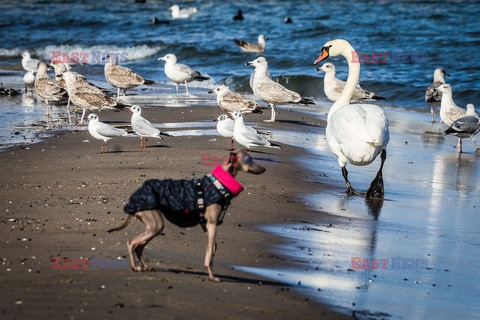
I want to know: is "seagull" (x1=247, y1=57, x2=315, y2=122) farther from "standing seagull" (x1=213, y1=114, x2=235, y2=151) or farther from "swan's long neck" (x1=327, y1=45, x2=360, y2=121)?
"standing seagull" (x1=213, y1=114, x2=235, y2=151)

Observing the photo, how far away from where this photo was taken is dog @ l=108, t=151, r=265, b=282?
6148 millimetres

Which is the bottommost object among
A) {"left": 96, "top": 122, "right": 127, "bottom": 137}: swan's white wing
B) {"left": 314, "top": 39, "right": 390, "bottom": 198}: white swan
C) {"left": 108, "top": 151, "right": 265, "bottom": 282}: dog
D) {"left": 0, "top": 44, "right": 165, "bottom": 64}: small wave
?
{"left": 0, "top": 44, "right": 165, "bottom": 64}: small wave

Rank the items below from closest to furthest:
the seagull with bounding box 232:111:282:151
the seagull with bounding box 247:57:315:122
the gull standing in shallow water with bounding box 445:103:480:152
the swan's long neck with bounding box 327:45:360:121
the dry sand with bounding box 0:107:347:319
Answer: the dry sand with bounding box 0:107:347:319
the seagull with bounding box 232:111:282:151
the swan's long neck with bounding box 327:45:360:121
the gull standing in shallow water with bounding box 445:103:480:152
the seagull with bounding box 247:57:315:122

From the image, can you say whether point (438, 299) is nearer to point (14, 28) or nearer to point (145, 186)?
point (145, 186)

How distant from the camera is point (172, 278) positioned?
6.25 m

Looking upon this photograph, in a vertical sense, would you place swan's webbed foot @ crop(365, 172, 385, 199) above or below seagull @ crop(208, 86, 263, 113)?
below

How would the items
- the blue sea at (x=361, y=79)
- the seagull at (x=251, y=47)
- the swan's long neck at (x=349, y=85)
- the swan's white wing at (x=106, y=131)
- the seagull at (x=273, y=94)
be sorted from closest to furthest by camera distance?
the blue sea at (x=361, y=79) → the swan's white wing at (x=106, y=131) → the swan's long neck at (x=349, y=85) → the seagull at (x=273, y=94) → the seagull at (x=251, y=47)

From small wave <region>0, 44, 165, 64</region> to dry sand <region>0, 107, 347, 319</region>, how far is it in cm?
1992

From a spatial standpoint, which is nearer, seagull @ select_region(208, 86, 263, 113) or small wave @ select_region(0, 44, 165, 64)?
seagull @ select_region(208, 86, 263, 113)

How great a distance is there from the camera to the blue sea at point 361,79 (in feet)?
23.9

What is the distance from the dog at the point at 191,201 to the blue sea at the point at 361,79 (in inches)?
36.7

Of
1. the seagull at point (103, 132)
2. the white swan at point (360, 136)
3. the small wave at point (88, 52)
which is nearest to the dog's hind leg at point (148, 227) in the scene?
the white swan at point (360, 136)

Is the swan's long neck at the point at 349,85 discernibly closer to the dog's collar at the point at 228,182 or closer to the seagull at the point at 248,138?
the seagull at the point at 248,138

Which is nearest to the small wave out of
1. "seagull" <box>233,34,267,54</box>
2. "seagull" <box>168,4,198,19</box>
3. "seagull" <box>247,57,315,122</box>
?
"seagull" <box>233,34,267,54</box>
